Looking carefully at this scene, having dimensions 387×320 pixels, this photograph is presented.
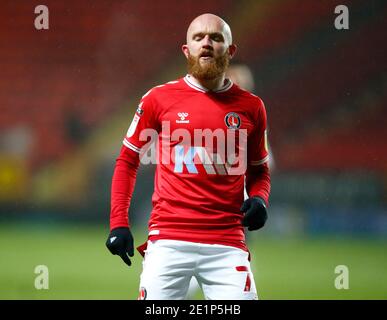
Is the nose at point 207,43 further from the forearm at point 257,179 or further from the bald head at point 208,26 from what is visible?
the forearm at point 257,179

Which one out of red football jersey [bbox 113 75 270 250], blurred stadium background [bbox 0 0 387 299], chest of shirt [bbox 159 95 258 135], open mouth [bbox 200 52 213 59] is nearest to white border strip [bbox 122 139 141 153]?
red football jersey [bbox 113 75 270 250]

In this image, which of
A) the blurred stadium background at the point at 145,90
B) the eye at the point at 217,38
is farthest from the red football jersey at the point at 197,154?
the blurred stadium background at the point at 145,90

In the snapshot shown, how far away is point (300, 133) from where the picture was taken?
13641 millimetres

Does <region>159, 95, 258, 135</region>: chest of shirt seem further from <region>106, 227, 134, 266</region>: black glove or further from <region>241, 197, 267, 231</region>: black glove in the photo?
<region>106, 227, 134, 266</region>: black glove

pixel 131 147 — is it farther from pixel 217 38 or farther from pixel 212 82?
pixel 217 38

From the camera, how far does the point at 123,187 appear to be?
11.3 ft

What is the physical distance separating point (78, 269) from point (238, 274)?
441 centimetres

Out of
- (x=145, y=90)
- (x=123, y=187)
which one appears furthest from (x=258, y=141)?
(x=145, y=90)

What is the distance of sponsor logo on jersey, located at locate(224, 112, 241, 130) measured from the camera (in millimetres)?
3439

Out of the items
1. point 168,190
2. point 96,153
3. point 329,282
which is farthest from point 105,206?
point 168,190

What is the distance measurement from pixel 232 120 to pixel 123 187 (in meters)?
0.55

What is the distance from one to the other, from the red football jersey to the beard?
84 mm

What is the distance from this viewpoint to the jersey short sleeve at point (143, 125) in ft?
11.4

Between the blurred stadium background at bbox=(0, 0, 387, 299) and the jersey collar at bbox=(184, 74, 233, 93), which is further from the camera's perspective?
the blurred stadium background at bbox=(0, 0, 387, 299)
